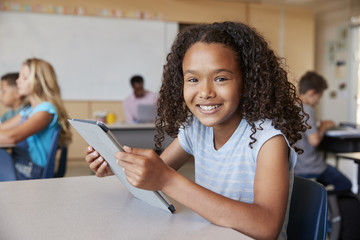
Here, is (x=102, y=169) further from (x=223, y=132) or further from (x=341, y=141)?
(x=341, y=141)

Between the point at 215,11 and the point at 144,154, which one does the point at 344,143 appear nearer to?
the point at 144,154

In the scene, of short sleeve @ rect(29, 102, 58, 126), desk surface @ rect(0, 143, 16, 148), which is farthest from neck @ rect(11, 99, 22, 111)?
desk surface @ rect(0, 143, 16, 148)

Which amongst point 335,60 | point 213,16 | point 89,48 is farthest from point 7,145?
point 335,60

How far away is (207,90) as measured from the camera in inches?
34.7

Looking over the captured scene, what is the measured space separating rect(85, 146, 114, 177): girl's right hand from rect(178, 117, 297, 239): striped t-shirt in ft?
0.89

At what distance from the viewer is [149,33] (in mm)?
5652

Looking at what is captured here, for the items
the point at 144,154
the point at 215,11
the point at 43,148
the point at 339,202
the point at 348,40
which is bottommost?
the point at 339,202

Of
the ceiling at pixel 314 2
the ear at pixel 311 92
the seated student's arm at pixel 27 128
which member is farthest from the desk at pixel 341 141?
the ceiling at pixel 314 2

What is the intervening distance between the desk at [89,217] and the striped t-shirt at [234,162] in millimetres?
188

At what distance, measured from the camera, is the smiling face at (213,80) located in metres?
0.89

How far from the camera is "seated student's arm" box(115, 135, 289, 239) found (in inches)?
27.4

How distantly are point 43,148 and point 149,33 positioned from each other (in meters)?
3.76

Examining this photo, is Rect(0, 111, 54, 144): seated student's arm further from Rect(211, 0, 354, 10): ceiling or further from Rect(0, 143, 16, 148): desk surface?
Rect(211, 0, 354, 10): ceiling

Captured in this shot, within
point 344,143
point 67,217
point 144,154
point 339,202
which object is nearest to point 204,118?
point 144,154
